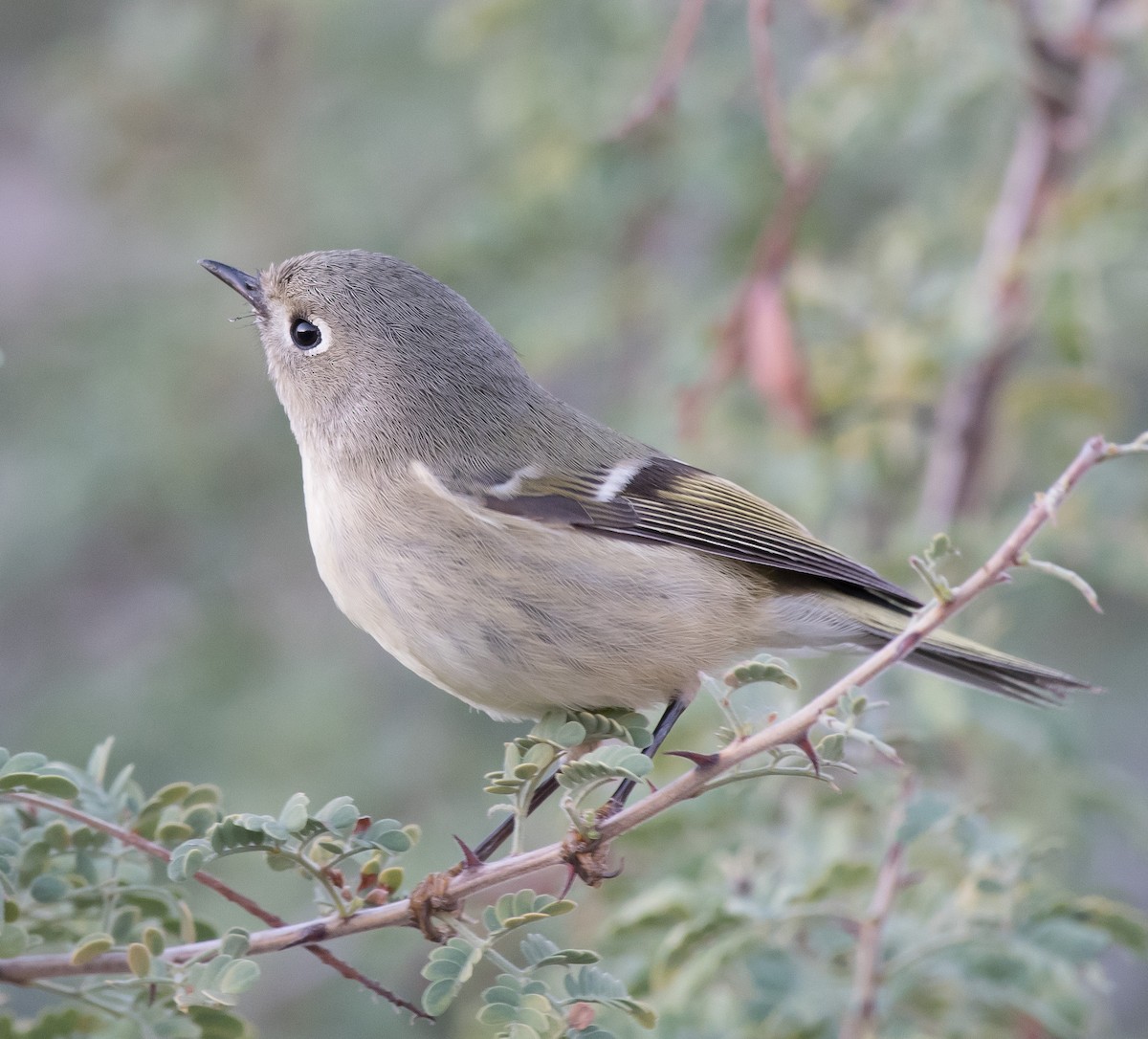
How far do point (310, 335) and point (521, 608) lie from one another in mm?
800

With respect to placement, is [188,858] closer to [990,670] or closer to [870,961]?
[870,961]

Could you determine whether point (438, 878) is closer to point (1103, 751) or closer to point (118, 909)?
point (118, 909)

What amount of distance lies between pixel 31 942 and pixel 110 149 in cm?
342

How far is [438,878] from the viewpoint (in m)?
1.61

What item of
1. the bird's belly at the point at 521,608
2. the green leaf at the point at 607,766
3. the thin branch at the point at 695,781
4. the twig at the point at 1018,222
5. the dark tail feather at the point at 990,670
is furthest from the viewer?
the twig at the point at 1018,222

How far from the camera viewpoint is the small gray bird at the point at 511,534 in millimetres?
2078

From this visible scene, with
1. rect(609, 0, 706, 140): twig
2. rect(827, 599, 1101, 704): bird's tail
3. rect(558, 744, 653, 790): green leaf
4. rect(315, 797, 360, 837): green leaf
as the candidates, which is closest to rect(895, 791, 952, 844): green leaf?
rect(827, 599, 1101, 704): bird's tail

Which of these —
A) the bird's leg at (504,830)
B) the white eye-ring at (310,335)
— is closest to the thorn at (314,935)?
the bird's leg at (504,830)

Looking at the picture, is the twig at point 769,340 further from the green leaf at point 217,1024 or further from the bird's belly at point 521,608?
the green leaf at point 217,1024

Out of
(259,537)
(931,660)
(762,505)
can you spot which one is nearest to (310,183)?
(259,537)

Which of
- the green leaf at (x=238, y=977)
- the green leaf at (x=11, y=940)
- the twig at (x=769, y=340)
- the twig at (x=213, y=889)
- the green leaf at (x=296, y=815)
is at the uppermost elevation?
the twig at (x=769, y=340)

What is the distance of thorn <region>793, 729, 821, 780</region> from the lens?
4.76ft

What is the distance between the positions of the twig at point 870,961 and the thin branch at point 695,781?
53cm

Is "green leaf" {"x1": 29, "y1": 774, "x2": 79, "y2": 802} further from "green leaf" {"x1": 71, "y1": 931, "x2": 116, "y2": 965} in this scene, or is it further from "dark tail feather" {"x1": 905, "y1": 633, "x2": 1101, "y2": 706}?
"dark tail feather" {"x1": 905, "y1": 633, "x2": 1101, "y2": 706}
